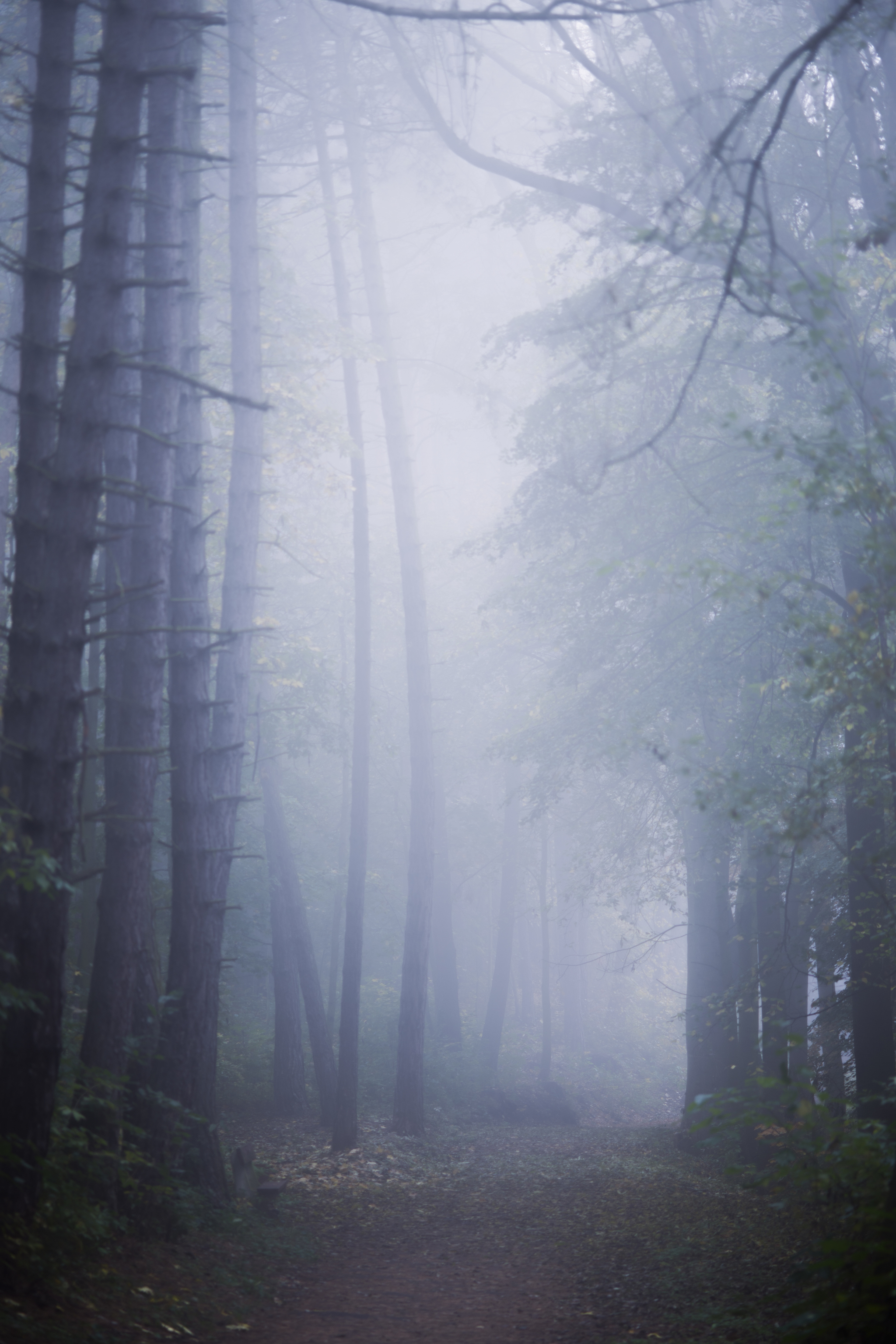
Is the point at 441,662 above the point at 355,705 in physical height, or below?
above

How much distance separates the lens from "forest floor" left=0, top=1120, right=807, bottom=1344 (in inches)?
196

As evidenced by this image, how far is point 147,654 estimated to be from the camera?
701 cm

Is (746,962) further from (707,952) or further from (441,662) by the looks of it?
(441,662)

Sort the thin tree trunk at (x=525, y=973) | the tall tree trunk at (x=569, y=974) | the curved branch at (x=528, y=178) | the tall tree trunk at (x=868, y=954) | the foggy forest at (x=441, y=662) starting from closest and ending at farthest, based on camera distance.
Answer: the foggy forest at (x=441, y=662), the tall tree trunk at (x=868, y=954), the curved branch at (x=528, y=178), the tall tree trunk at (x=569, y=974), the thin tree trunk at (x=525, y=973)

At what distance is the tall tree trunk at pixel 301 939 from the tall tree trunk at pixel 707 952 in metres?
5.75

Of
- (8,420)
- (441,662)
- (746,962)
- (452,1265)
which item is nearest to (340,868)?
(441,662)

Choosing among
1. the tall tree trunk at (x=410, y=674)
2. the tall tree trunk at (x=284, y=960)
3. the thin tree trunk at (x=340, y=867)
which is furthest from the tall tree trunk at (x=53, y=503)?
the thin tree trunk at (x=340, y=867)

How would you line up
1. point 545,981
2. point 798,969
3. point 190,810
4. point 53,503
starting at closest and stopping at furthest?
point 53,503 < point 190,810 < point 798,969 < point 545,981

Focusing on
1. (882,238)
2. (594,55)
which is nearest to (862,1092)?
(882,238)

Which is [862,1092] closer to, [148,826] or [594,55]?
[148,826]

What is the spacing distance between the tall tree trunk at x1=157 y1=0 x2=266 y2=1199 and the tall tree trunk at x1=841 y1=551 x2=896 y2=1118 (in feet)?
18.4

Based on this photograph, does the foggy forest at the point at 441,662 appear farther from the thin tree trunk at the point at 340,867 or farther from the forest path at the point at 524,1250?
the thin tree trunk at the point at 340,867

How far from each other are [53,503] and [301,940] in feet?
36.6

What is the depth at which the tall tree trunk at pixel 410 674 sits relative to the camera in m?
13.8
